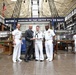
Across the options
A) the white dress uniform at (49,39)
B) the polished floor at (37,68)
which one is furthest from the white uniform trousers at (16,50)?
the white dress uniform at (49,39)

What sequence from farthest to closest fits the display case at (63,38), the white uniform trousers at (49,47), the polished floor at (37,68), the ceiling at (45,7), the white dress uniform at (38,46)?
the ceiling at (45,7), the display case at (63,38), the white uniform trousers at (49,47), the white dress uniform at (38,46), the polished floor at (37,68)

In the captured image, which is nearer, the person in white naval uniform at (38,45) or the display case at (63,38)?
the person in white naval uniform at (38,45)

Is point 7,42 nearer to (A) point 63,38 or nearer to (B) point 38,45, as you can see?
(B) point 38,45

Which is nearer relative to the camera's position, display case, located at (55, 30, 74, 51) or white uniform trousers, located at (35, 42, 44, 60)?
white uniform trousers, located at (35, 42, 44, 60)

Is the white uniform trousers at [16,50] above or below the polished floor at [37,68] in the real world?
above

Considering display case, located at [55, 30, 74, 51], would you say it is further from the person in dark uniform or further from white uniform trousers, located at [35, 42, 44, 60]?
the person in dark uniform

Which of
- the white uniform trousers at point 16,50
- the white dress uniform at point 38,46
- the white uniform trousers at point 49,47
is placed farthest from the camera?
the white uniform trousers at point 49,47

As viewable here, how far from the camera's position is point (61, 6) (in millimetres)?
24547

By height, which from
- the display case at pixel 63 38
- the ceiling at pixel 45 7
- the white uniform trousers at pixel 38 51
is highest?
the ceiling at pixel 45 7

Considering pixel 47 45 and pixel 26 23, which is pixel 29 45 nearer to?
pixel 47 45

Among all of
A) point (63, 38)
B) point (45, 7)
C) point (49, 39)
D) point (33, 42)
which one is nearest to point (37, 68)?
point (49, 39)

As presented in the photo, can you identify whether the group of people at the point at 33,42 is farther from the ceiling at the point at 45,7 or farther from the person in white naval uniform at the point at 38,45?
the ceiling at the point at 45,7

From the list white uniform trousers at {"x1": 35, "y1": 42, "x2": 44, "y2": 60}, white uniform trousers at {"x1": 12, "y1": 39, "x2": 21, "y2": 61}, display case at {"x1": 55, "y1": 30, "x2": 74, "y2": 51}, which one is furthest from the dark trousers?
display case at {"x1": 55, "y1": 30, "x2": 74, "y2": 51}

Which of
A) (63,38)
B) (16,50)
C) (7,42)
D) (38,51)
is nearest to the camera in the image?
(16,50)
